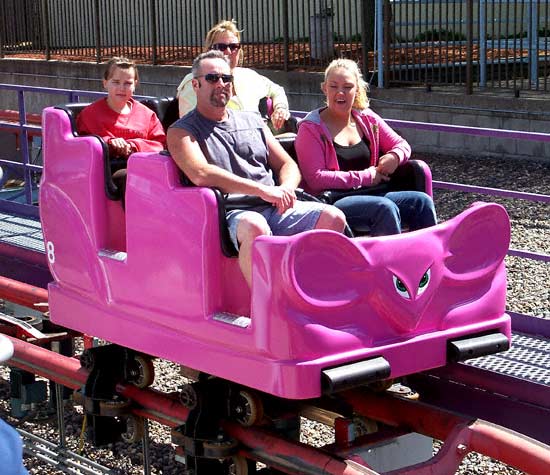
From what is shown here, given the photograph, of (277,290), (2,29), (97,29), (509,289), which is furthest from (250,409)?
(2,29)

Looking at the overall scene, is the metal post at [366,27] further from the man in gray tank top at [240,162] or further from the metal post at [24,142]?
the man in gray tank top at [240,162]

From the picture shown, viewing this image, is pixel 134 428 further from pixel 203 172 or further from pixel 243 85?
pixel 243 85

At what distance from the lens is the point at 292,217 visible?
4559 mm

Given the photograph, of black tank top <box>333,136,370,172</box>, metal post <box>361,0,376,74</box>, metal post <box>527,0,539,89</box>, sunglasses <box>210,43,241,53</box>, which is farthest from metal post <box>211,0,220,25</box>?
black tank top <box>333,136,370,172</box>

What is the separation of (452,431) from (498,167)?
7417 mm

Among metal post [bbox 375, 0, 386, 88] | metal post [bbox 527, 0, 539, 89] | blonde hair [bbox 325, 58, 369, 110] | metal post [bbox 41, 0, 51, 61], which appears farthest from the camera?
metal post [bbox 41, 0, 51, 61]

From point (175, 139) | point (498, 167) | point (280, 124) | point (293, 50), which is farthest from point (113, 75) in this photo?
point (293, 50)

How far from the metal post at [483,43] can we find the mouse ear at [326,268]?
8.61 meters

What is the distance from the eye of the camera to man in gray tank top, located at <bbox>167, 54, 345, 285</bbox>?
445cm

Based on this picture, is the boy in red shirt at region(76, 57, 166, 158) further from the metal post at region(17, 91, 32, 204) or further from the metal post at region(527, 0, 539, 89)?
the metal post at region(527, 0, 539, 89)

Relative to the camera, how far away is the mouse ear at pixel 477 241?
4492 millimetres

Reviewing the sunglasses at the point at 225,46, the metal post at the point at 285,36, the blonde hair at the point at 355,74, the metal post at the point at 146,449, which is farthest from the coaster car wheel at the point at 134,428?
the metal post at the point at 285,36

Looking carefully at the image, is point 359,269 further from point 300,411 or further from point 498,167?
point 498,167

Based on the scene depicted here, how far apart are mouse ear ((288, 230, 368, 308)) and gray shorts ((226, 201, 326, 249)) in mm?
357
